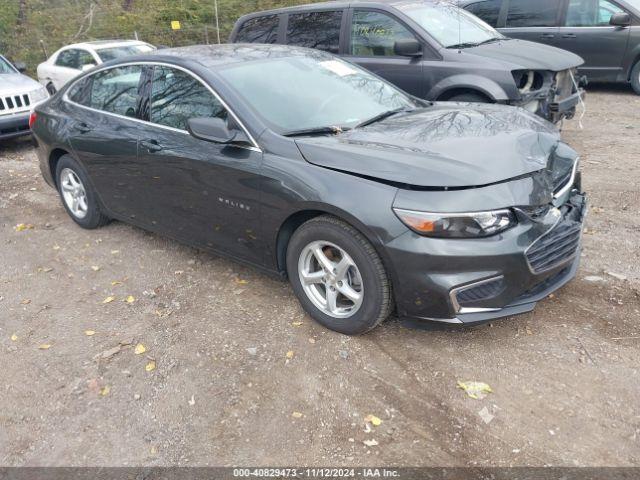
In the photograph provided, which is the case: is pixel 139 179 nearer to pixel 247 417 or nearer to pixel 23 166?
pixel 247 417

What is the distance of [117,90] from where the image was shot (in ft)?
15.7

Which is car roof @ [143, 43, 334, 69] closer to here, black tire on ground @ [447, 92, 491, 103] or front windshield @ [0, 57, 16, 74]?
black tire on ground @ [447, 92, 491, 103]

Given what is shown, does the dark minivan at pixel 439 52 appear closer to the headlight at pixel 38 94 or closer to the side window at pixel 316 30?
the side window at pixel 316 30

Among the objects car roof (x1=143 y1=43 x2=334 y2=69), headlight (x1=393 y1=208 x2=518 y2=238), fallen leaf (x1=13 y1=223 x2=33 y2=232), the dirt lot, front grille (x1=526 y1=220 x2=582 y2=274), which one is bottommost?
fallen leaf (x1=13 y1=223 x2=33 y2=232)

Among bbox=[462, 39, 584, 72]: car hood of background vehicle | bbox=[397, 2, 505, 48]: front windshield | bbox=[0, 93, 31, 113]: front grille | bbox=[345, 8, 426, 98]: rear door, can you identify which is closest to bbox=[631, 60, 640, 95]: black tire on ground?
bbox=[462, 39, 584, 72]: car hood of background vehicle

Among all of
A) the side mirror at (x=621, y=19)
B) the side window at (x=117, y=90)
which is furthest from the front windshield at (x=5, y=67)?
the side mirror at (x=621, y=19)

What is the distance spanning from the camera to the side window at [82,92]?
5.12 m

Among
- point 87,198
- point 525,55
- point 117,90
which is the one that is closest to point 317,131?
point 117,90

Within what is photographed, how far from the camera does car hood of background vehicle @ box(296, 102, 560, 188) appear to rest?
10.0 ft

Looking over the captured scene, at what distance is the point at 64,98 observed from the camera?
5363 millimetres

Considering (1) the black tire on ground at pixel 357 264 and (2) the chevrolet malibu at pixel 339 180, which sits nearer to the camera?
(2) the chevrolet malibu at pixel 339 180

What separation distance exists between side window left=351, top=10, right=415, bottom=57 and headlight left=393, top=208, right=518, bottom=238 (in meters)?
4.38

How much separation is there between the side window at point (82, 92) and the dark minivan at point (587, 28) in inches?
296

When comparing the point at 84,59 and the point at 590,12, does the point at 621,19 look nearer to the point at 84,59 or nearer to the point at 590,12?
the point at 590,12
